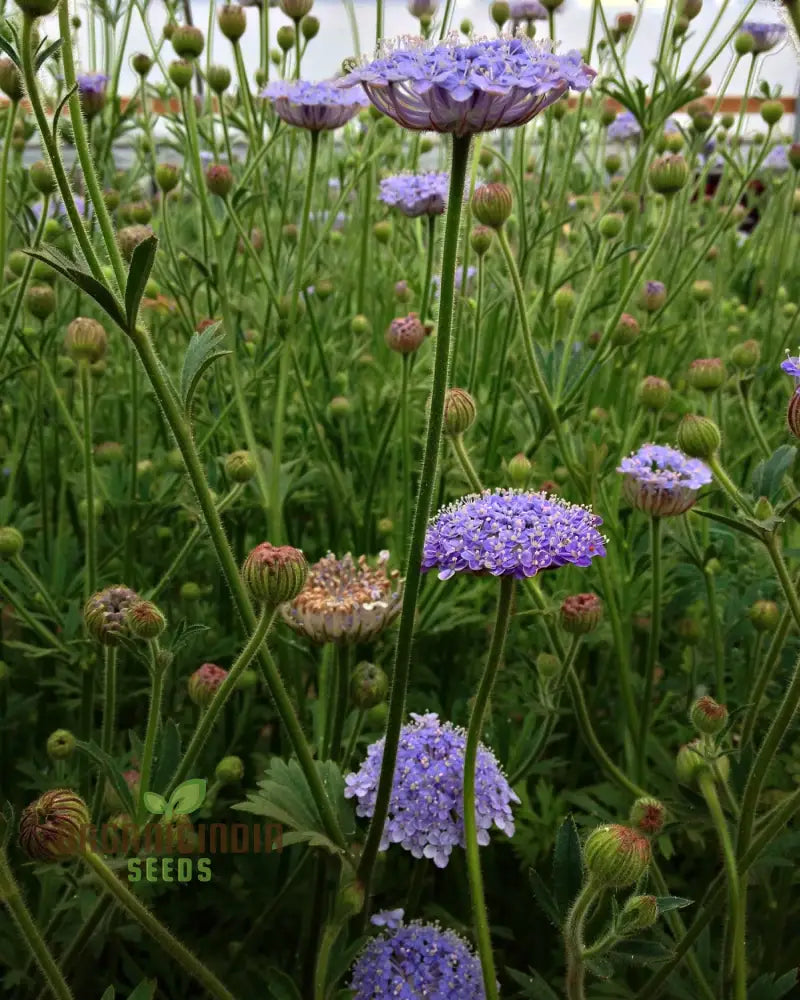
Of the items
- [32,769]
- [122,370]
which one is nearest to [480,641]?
[32,769]

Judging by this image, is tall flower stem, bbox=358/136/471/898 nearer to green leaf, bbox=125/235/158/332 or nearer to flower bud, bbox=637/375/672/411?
green leaf, bbox=125/235/158/332

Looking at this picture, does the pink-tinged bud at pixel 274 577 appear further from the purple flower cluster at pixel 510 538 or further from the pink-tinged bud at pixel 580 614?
the pink-tinged bud at pixel 580 614

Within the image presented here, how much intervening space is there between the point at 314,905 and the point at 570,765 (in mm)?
533

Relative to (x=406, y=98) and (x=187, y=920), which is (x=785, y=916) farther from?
(x=406, y=98)

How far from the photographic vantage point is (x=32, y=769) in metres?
1.12

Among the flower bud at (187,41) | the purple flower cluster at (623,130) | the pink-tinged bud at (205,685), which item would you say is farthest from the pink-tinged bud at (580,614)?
the purple flower cluster at (623,130)

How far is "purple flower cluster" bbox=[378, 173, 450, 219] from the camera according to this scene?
5.17 ft

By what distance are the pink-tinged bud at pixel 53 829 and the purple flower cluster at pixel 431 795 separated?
0.26 m

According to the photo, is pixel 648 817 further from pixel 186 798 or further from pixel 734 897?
pixel 186 798

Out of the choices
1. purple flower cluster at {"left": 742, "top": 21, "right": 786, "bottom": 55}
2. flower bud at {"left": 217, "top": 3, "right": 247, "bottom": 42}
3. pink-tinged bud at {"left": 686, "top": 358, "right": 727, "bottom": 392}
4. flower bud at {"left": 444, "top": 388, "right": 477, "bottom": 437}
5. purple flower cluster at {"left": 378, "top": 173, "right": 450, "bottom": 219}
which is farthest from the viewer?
purple flower cluster at {"left": 742, "top": 21, "right": 786, "bottom": 55}

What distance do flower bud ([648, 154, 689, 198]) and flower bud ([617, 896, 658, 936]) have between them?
0.96 m

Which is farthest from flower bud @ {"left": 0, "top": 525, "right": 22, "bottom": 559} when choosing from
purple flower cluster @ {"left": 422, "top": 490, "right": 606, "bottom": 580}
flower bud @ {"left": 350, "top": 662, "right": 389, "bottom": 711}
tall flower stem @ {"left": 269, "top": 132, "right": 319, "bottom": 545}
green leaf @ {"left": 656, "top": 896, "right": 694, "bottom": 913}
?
green leaf @ {"left": 656, "top": 896, "right": 694, "bottom": 913}

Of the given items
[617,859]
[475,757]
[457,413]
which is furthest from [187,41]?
[617,859]

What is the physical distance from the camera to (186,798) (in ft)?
2.64
